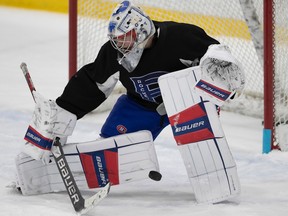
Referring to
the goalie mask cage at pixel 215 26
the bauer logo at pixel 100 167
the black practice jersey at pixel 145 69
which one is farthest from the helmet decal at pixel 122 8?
the goalie mask cage at pixel 215 26

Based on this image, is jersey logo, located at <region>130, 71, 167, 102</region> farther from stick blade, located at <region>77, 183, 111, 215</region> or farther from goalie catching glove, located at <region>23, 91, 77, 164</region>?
stick blade, located at <region>77, 183, 111, 215</region>

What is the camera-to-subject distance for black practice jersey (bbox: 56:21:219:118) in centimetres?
304

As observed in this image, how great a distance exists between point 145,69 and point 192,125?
0.90 feet

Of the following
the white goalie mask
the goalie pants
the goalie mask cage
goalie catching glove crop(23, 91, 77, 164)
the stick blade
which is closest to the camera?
the stick blade

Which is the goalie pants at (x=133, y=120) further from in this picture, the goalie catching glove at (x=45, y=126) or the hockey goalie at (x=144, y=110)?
the goalie catching glove at (x=45, y=126)

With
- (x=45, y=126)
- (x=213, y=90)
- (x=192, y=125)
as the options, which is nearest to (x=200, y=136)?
(x=192, y=125)

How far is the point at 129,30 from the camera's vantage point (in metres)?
2.96

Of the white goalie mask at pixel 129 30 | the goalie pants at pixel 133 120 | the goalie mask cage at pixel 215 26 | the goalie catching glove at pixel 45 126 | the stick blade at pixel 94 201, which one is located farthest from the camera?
the goalie mask cage at pixel 215 26

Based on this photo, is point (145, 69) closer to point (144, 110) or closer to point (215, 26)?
point (144, 110)

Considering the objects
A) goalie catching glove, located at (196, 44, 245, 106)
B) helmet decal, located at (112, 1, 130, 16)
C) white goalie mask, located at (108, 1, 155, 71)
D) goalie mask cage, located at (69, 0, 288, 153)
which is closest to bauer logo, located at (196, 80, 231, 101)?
goalie catching glove, located at (196, 44, 245, 106)

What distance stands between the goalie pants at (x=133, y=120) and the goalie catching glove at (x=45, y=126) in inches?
6.7

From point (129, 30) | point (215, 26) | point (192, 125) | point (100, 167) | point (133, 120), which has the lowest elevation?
point (215, 26)

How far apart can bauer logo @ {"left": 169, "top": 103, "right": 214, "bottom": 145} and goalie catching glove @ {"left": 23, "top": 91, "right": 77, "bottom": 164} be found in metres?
0.40

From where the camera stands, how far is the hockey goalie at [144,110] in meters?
2.95
